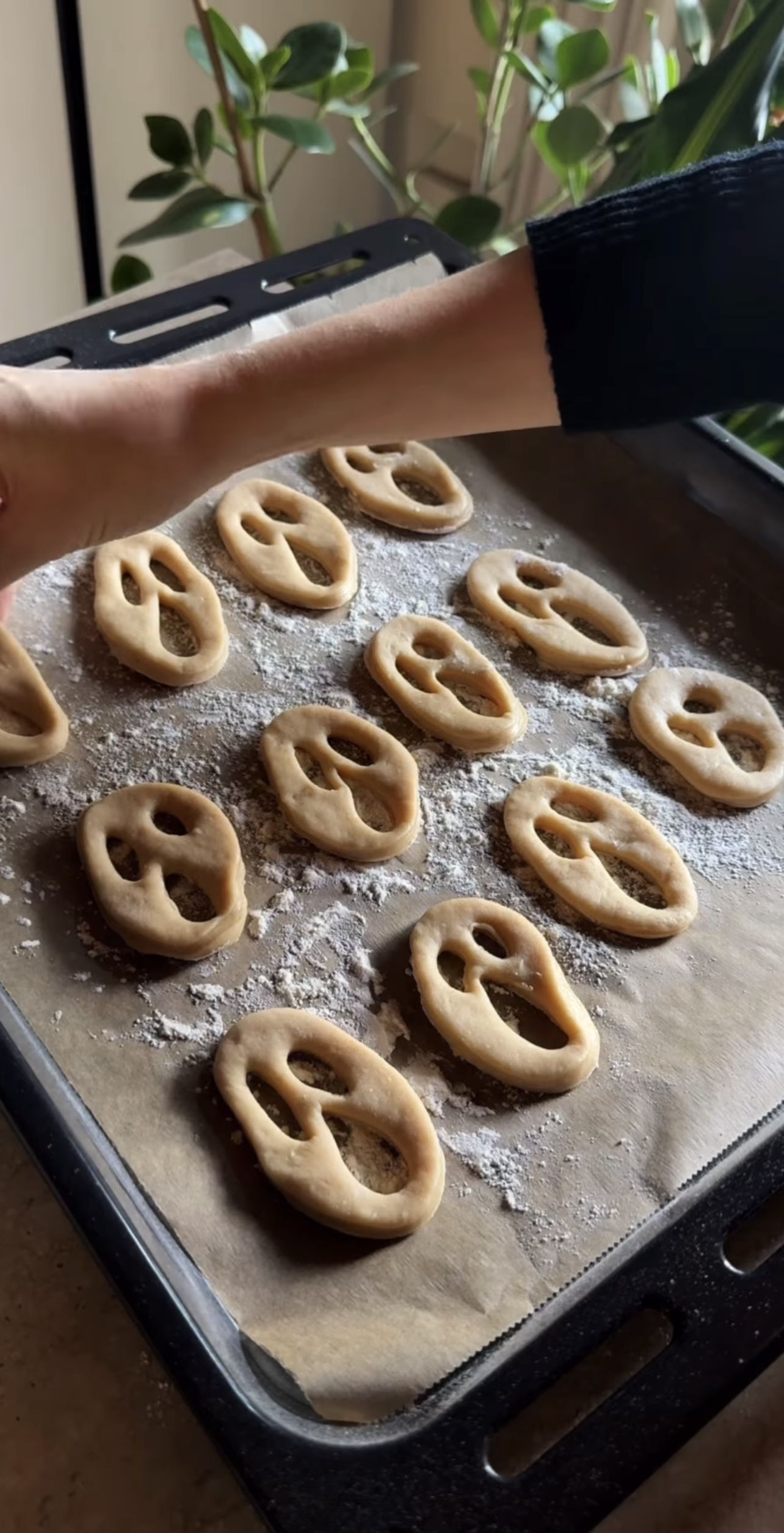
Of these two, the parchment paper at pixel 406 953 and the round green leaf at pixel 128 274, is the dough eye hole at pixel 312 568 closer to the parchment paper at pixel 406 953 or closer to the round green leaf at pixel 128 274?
the parchment paper at pixel 406 953

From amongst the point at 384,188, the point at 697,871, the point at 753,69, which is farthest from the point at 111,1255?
the point at 384,188

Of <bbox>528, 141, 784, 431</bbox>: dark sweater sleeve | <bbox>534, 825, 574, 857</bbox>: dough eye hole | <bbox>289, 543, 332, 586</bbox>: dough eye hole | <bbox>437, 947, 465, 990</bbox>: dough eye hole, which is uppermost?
<bbox>528, 141, 784, 431</bbox>: dark sweater sleeve

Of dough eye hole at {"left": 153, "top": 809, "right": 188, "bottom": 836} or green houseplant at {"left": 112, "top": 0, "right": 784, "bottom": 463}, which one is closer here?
dough eye hole at {"left": 153, "top": 809, "right": 188, "bottom": 836}

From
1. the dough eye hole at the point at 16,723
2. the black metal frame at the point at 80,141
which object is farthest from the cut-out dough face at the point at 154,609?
the black metal frame at the point at 80,141

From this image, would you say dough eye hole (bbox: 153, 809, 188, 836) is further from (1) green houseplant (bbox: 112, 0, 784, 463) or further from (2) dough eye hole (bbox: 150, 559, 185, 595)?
(1) green houseplant (bbox: 112, 0, 784, 463)

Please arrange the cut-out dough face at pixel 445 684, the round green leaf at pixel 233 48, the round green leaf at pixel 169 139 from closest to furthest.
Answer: the cut-out dough face at pixel 445 684 → the round green leaf at pixel 233 48 → the round green leaf at pixel 169 139

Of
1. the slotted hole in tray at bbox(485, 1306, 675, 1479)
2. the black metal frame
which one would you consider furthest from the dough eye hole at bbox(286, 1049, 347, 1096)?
the black metal frame

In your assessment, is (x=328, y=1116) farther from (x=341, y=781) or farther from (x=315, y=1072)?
(x=341, y=781)

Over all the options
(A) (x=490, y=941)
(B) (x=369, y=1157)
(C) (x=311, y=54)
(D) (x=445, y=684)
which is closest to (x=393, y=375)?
(D) (x=445, y=684)
